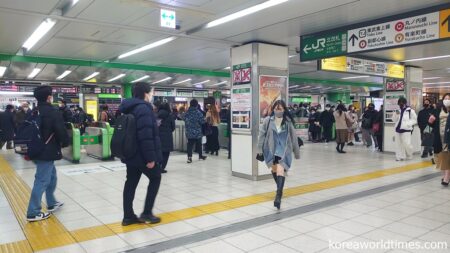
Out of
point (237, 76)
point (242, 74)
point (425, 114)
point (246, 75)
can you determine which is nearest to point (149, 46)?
point (237, 76)

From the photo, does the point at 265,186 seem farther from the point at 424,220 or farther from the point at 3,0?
the point at 3,0

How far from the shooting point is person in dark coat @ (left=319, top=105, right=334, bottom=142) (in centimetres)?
1309

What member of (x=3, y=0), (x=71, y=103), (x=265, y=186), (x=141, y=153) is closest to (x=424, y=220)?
(x=265, y=186)

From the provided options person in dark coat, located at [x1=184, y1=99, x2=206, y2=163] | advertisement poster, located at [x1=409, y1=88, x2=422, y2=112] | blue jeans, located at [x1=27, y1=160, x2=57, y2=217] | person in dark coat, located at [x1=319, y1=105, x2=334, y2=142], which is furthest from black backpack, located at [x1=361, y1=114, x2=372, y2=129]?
blue jeans, located at [x1=27, y1=160, x2=57, y2=217]

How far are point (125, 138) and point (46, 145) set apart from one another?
1094 mm

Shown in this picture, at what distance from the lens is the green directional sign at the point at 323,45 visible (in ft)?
18.3

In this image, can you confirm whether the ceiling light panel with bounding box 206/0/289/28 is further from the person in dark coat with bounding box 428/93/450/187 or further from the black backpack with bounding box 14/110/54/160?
the person in dark coat with bounding box 428/93/450/187

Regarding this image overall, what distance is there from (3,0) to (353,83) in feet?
55.5

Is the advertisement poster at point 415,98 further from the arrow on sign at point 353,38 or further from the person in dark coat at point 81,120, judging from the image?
the person in dark coat at point 81,120

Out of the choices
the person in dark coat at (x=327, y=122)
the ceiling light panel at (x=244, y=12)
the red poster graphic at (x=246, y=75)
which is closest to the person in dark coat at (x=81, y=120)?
the red poster graphic at (x=246, y=75)

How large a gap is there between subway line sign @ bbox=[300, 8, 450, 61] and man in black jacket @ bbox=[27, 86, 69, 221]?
4316 mm

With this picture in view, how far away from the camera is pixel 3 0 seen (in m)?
4.35

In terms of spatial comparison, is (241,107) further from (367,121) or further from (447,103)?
(367,121)

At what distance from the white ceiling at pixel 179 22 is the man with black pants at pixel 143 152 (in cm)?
141
